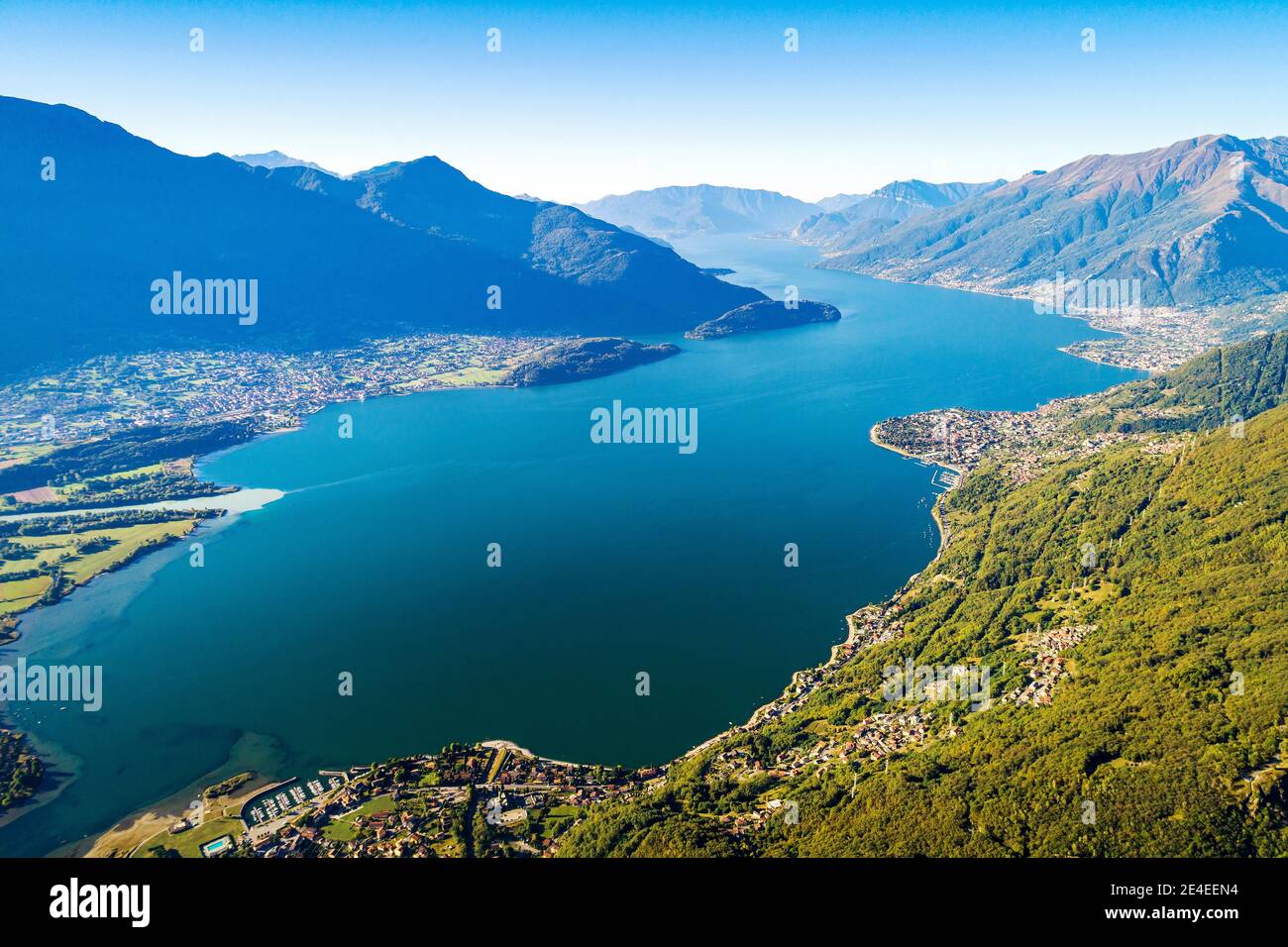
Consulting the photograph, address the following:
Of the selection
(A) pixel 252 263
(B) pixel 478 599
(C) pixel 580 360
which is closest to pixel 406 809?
(B) pixel 478 599

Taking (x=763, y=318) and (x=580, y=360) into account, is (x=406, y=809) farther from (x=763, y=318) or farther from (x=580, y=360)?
(x=763, y=318)

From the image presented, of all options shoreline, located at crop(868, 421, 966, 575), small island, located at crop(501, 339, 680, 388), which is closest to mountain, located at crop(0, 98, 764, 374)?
small island, located at crop(501, 339, 680, 388)

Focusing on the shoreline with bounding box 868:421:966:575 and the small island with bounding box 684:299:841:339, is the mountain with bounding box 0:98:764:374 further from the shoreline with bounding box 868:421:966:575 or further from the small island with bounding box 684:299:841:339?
the shoreline with bounding box 868:421:966:575

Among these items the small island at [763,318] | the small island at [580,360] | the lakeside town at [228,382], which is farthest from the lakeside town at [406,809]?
the small island at [763,318]

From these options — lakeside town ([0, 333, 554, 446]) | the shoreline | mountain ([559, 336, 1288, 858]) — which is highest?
lakeside town ([0, 333, 554, 446])

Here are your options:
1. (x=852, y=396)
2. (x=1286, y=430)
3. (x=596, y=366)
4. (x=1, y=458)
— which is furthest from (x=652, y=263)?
(x=1286, y=430)

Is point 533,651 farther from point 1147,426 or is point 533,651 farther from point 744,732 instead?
point 1147,426
